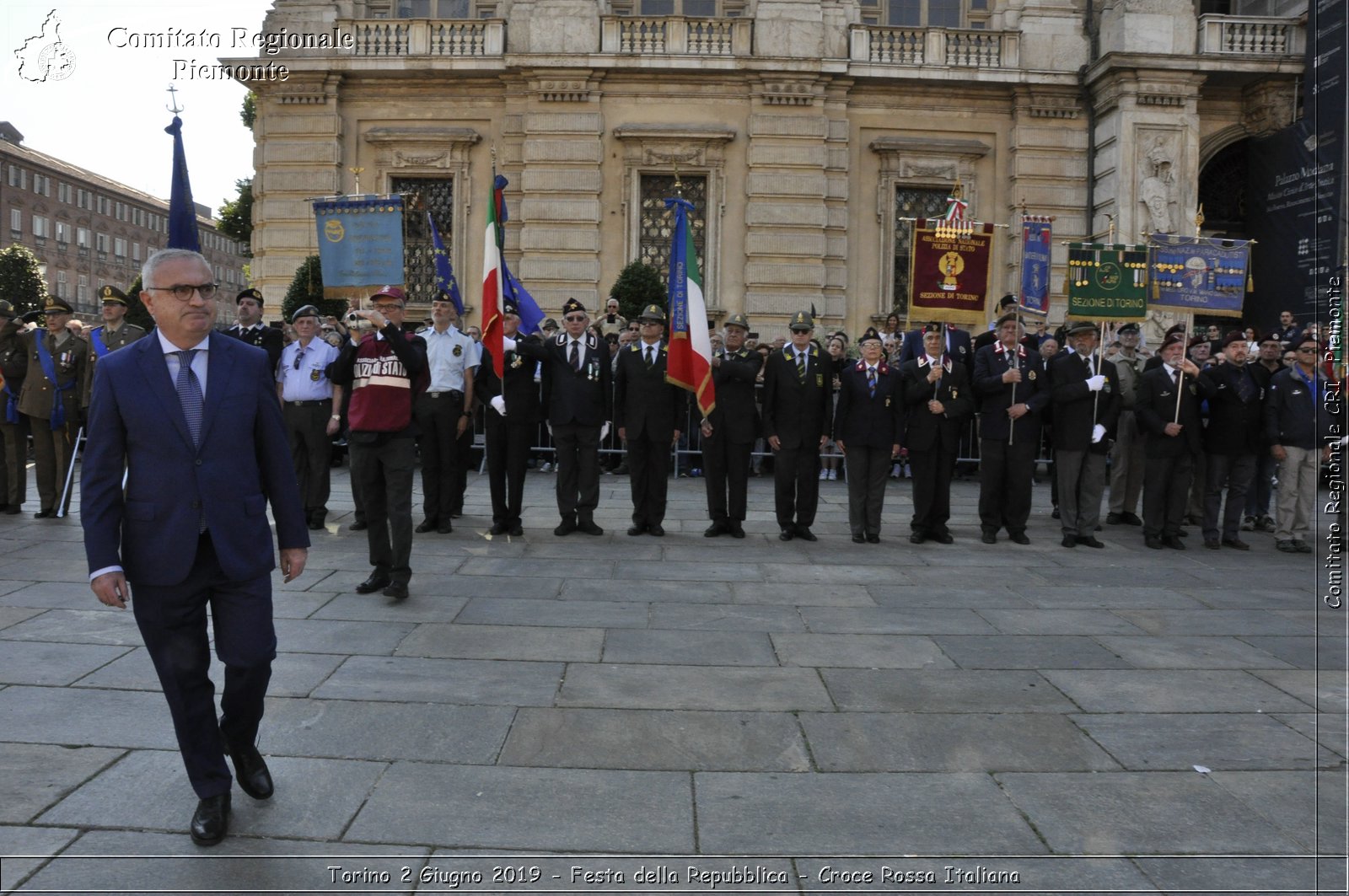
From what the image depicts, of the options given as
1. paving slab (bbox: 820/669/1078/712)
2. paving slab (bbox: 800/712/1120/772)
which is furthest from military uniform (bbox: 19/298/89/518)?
paving slab (bbox: 800/712/1120/772)

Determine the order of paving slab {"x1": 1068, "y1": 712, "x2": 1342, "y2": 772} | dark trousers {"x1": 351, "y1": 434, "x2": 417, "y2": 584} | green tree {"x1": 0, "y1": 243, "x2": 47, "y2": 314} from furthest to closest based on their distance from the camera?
green tree {"x1": 0, "y1": 243, "x2": 47, "y2": 314} → dark trousers {"x1": 351, "y1": 434, "x2": 417, "y2": 584} → paving slab {"x1": 1068, "y1": 712, "x2": 1342, "y2": 772}

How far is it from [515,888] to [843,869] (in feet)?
3.60

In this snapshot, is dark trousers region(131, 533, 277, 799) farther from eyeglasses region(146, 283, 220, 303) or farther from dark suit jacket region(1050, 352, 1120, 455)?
dark suit jacket region(1050, 352, 1120, 455)

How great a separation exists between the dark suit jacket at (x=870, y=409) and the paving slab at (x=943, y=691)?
490 cm

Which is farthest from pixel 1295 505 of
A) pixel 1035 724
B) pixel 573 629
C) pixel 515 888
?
pixel 515 888

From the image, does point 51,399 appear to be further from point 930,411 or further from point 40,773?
point 930,411

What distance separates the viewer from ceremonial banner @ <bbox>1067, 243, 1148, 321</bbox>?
11.0 m

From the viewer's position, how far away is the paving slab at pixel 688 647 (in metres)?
6.06

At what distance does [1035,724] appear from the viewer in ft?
16.6

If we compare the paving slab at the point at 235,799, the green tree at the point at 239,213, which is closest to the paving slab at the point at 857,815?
the paving slab at the point at 235,799

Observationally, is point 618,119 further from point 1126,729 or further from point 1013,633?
point 1126,729

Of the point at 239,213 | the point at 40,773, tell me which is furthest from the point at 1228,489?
the point at 239,213

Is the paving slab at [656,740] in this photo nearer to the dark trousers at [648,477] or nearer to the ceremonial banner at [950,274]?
the dark trousers at [648,477]

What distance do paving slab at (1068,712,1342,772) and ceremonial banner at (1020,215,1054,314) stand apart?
13.9 meters
